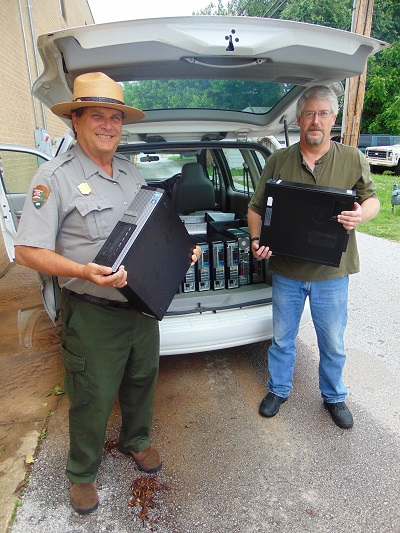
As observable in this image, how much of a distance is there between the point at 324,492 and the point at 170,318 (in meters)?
1.21

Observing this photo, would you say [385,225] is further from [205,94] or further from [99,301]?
[99,301]

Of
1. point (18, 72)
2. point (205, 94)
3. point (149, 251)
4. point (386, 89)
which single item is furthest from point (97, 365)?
point (386, 89)

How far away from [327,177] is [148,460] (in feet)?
5.52

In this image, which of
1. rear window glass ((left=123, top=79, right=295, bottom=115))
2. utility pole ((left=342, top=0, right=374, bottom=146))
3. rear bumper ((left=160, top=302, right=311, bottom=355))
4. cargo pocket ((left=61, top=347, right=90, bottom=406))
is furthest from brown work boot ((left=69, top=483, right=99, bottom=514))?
utility pole ((left=342, top=0, right=374, bottom=146))

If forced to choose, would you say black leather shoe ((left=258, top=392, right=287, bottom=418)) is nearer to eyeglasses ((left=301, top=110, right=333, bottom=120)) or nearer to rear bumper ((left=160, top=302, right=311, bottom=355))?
rear bumper ((left=160, top=302, right=311, bottom=355))

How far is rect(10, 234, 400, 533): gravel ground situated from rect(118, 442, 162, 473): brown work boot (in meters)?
0.05

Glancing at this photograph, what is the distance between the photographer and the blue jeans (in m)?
2.24

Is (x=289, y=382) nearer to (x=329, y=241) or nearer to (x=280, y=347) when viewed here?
(x=280, y=347)

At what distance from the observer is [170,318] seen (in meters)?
2.54

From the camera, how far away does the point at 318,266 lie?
7.16ft

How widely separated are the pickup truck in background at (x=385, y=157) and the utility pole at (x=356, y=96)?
29.9 ft

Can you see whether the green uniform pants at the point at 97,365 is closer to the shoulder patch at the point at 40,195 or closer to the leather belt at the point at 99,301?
the leather belt at the point at 99,301

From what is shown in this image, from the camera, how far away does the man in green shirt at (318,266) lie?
208 cm

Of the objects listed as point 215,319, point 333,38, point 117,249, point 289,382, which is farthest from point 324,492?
point 333,38
